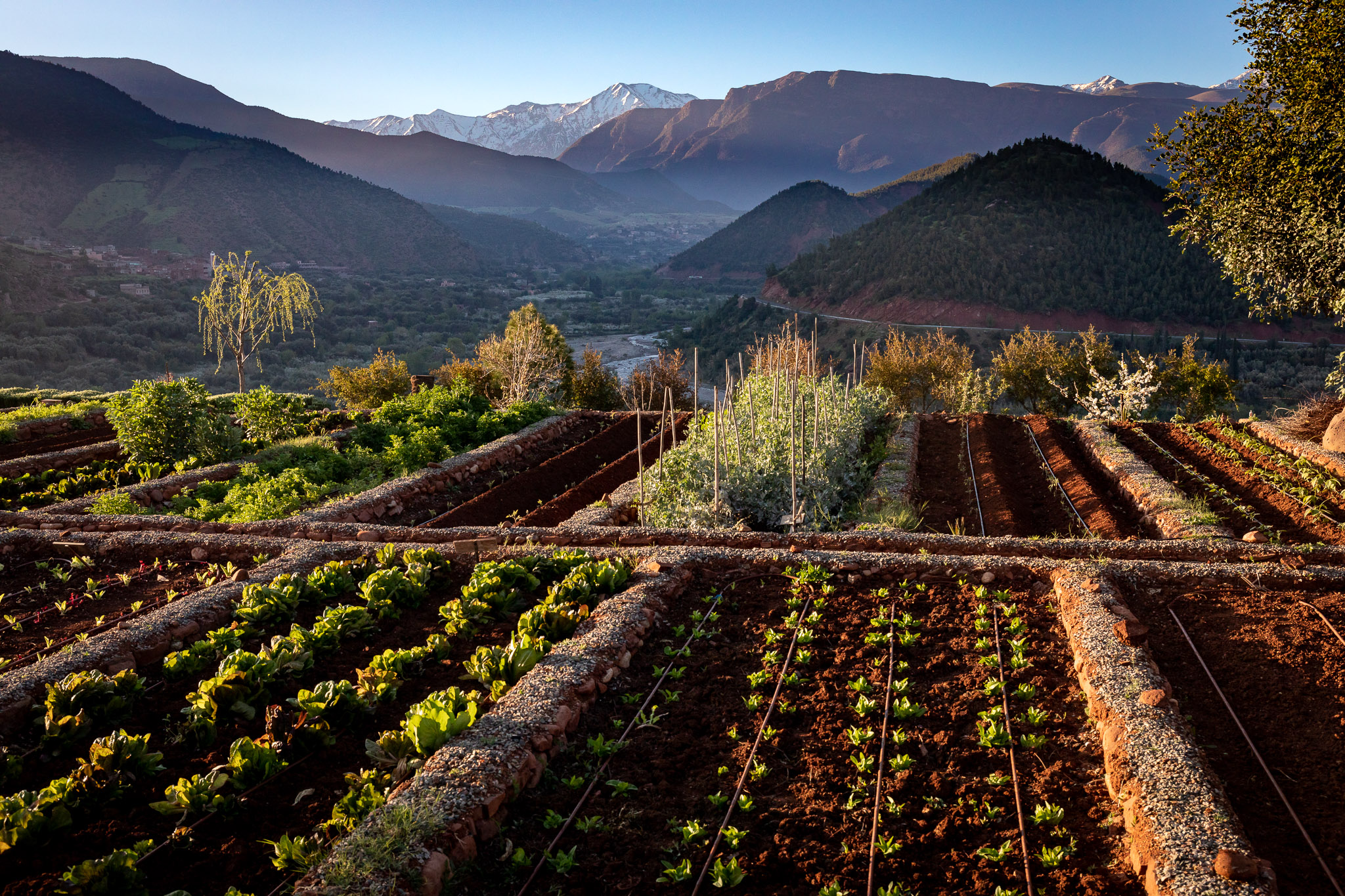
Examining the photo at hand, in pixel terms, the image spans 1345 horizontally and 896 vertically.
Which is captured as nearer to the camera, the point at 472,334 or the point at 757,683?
the point at 757,683

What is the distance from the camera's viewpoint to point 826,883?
2.79m

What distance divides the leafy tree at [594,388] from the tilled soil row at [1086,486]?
510 inches

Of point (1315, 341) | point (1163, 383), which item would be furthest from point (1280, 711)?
point (1315, 341)

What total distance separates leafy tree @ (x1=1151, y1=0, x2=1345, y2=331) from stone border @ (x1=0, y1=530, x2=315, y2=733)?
12.0m

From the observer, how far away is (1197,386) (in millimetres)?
18641

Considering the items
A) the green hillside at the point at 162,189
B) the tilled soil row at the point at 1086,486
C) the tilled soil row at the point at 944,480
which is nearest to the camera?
the tilled soil row at the point at 1086,486

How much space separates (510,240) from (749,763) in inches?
4056

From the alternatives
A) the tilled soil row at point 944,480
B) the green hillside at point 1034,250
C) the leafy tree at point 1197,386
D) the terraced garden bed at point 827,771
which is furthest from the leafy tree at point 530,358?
the green hillside at point 1034,250

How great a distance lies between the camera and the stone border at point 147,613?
4172 mm

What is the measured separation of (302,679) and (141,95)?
155548mm

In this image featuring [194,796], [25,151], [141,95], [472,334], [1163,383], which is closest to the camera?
[194,796]

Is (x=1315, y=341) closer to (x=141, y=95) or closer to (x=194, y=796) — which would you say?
(x=194, y=796)

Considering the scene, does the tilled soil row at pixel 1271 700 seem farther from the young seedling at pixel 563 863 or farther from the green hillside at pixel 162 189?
the green hillside at pixel 162 189

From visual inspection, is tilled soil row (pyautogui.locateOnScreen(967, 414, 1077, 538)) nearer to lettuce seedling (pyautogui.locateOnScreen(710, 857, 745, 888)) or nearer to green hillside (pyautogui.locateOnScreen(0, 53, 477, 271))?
lettuce seedling (pyautogui.locateOnScreen(710, 857, 745, 888))
